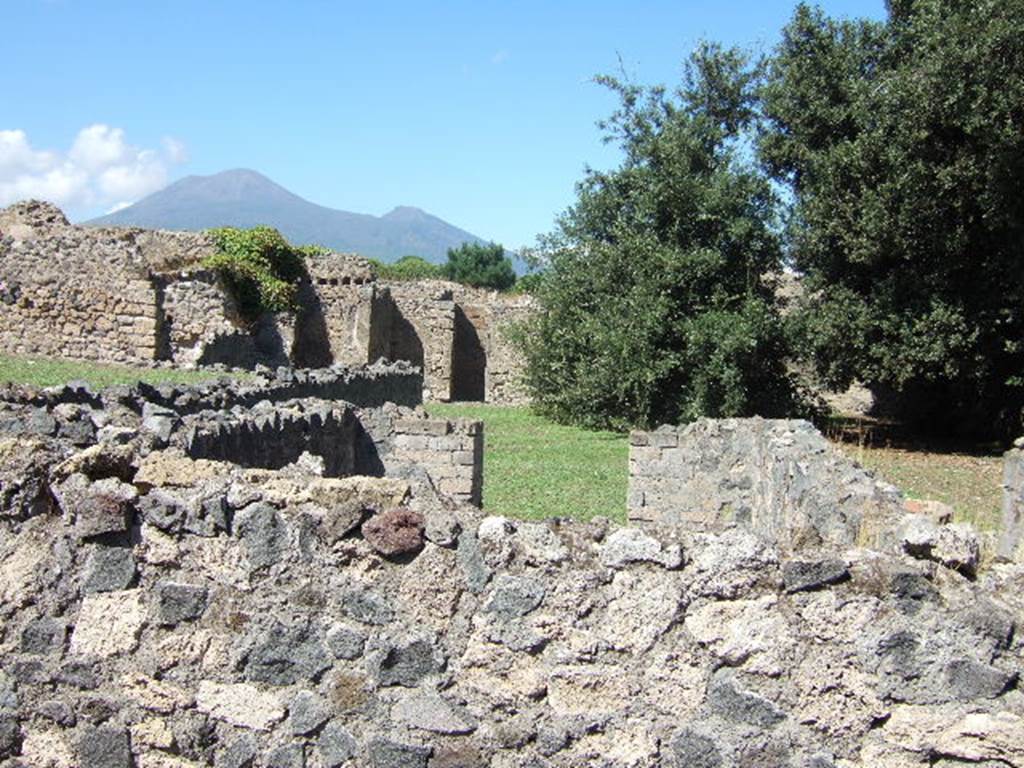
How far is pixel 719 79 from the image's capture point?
877 inches

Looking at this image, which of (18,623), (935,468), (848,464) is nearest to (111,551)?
(18,623)

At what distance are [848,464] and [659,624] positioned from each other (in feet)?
18.9

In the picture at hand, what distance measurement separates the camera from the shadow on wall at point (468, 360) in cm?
3175

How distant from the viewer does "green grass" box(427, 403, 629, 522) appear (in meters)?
11.9

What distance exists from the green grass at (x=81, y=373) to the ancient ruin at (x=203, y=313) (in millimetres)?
1124

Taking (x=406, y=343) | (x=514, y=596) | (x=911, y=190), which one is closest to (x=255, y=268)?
(x=406, y=343)

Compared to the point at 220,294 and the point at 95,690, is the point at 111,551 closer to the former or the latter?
the point at 95,690

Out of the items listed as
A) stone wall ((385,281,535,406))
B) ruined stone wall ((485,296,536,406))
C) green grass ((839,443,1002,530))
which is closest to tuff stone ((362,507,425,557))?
green grass ((839,443,1002,530))

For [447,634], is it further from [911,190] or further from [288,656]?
[911,190]

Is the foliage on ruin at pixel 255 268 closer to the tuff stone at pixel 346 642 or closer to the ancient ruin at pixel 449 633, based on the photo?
the ancient ruin at pixel 449 633

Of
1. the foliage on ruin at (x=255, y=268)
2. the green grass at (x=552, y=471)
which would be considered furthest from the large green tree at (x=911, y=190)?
Answer: the foliage on ruin at (x=255, y=268)

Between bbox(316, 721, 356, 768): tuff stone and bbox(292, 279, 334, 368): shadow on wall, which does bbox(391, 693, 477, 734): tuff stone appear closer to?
bbox(316, 721, 356, 768): tuff stone

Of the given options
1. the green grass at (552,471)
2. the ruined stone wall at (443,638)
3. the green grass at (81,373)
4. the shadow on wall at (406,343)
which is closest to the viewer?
the ruined stone wall at (443,638)

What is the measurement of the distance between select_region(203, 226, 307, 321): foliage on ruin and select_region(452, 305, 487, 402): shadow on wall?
512 cm
